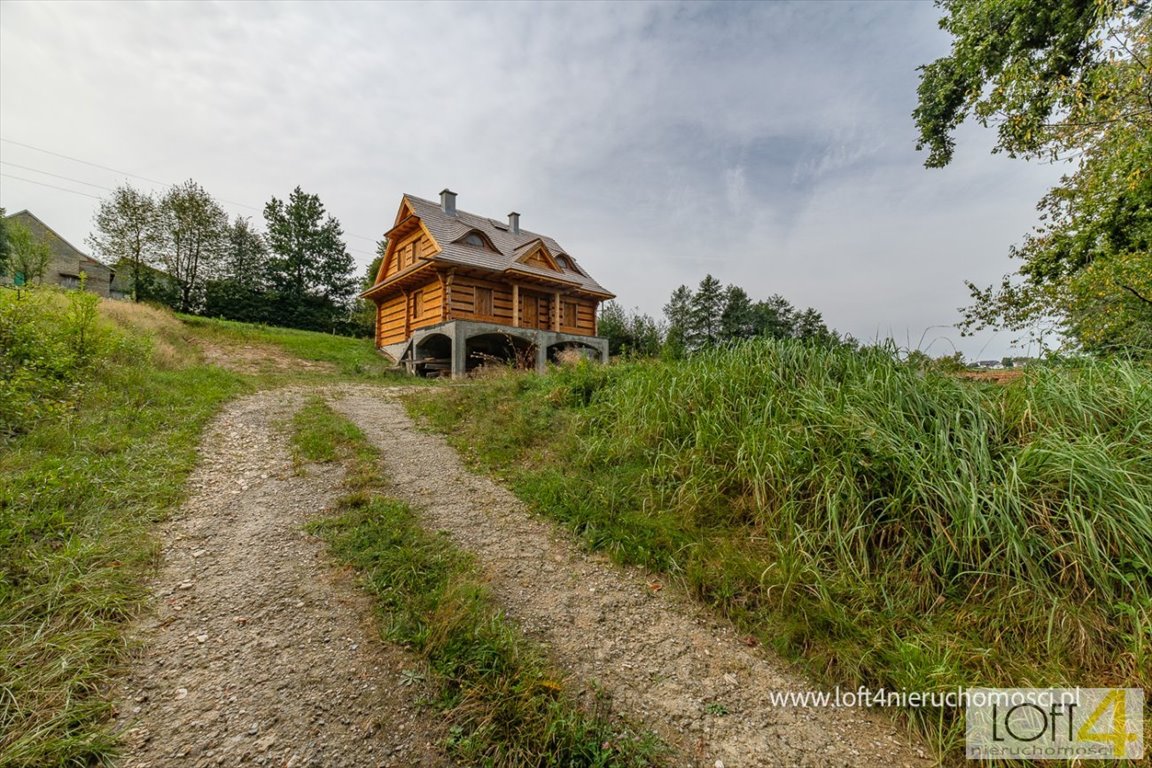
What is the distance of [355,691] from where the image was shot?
1882mm

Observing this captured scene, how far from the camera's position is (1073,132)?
5527 millimetres

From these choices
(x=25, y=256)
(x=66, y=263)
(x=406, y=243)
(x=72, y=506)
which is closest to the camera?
(x=72, y=506)

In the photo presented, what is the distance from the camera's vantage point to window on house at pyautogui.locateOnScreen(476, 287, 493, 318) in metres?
A: 14.2

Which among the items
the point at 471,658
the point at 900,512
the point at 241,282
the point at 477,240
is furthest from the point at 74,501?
the point at 241,282

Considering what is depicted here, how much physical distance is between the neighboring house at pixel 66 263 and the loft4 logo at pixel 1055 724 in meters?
43.9

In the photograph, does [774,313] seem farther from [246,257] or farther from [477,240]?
[246,257]

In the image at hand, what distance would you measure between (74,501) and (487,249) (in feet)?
44.7

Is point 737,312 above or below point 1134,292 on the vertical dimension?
above

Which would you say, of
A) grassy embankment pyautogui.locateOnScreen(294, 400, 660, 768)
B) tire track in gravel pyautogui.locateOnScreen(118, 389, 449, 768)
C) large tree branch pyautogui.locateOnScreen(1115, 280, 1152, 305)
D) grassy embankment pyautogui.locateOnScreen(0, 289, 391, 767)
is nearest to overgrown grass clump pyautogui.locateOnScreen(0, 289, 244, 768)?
grassy embankment pyautogui.locateOnScreen(0, 289, 391, 767)

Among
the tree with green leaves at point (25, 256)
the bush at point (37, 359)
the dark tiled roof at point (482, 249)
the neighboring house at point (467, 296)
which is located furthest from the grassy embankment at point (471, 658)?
the tree with green leaves at point (25, 256)

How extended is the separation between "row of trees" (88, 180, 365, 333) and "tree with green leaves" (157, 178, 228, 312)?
47mm

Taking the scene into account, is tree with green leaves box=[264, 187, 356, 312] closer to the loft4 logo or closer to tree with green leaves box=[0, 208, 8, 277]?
tree with green leaves box=[0, 208, 8, 277]

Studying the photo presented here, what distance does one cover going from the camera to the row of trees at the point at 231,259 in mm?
21750

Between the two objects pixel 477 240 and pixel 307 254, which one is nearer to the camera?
pixel 477 240
